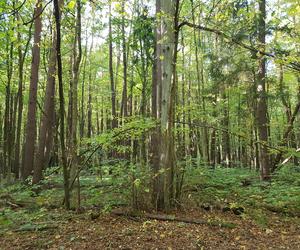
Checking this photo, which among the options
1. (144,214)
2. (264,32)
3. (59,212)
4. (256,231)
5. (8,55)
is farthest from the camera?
(8,55)

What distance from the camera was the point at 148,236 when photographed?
466 centimetres

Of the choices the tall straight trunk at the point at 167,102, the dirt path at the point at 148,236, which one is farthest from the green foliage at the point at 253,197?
the tall straight trunk at the point at 167,102

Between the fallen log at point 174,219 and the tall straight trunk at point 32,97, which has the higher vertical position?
the tall straight trunk at point 32,97

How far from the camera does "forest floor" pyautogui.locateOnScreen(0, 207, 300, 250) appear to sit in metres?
4.44

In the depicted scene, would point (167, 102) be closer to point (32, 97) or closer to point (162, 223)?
point (162, 223)

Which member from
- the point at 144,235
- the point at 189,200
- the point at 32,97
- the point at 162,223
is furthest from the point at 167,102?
the point at 32,97

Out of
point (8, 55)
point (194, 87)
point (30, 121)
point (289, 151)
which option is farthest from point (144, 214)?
point (194, 87)

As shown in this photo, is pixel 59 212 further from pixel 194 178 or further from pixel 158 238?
pixel 194 178

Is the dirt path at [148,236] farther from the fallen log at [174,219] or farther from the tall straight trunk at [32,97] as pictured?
the tall straight trunk at [32,97]

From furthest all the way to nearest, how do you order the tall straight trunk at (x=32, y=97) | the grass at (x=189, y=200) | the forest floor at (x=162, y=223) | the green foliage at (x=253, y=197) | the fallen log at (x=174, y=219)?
the tall straight trunk at (x=32, y=97) < the green foliage at (x=253, y=197) < the grass at (x=189, y=200) < the fallen log at (x=174, y=219) < the forest floor at (x=162, y=223)

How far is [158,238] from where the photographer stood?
15.1 ft

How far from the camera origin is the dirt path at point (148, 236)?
4.43 meters

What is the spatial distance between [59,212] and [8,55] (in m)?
11.5

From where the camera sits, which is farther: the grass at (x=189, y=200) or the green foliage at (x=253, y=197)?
the green foliage at (x=253, y=197)
